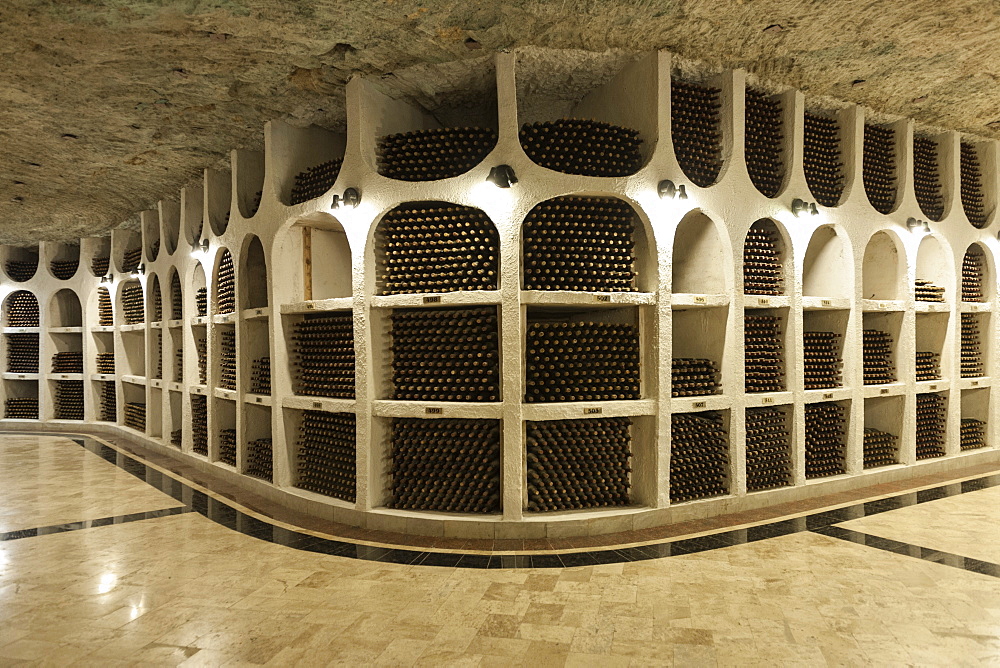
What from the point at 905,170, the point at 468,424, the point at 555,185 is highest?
the point at 905,170

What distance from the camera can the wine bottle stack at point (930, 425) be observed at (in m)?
8.23

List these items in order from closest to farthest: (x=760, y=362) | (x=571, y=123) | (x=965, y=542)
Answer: (x=965, y=542)
(x=571, y=123)
(x=760, y=362)

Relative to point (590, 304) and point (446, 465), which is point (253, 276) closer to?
point (446, 465)

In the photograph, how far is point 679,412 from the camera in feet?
20.1

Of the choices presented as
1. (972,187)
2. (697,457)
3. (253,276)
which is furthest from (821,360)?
(253,276)

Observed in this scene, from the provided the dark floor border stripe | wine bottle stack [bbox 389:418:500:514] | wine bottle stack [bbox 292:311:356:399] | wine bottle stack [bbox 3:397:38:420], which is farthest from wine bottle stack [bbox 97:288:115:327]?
wine bottle stack [bbox 389:418:500:514]

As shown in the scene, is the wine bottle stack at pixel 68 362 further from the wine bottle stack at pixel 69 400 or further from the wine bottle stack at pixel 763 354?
the wine bottle stack at pixel 763 354

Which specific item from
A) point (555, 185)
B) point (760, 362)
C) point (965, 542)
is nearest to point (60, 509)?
point (555, 185)

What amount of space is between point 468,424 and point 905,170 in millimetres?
6852

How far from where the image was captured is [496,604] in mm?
4246

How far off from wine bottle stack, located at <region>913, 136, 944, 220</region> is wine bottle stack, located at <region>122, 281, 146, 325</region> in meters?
13.6

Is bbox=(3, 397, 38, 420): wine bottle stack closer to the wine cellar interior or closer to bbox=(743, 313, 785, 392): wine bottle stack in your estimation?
the wine cellar interior

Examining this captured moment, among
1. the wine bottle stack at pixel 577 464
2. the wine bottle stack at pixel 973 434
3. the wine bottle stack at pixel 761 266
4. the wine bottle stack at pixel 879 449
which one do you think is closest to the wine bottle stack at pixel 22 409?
the wine bottle stack at pixel 577 464

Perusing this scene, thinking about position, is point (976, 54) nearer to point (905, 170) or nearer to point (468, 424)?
point (905, 170)
